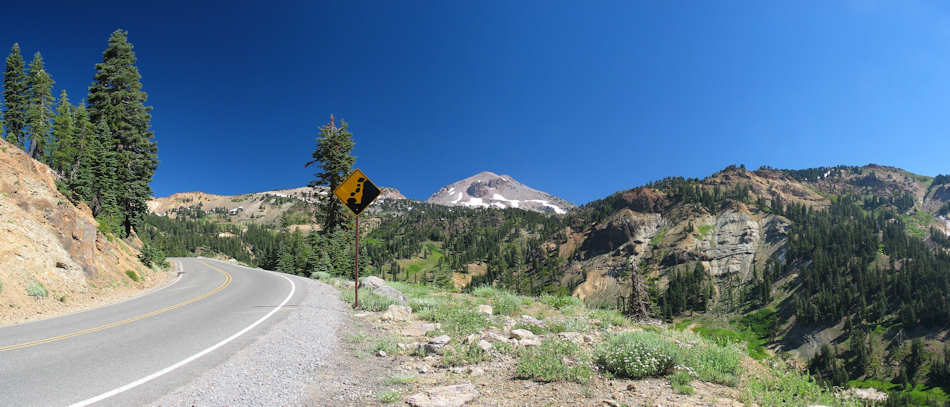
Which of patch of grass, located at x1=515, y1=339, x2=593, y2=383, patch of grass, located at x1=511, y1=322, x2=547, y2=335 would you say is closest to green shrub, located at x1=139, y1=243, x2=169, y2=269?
patch of grass, located at x1=511, y1=322, x2=547, y2=335

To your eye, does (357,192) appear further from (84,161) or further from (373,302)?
(84,161)

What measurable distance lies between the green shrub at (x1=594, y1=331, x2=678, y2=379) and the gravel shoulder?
178 inches

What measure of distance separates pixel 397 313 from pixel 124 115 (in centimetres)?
3498

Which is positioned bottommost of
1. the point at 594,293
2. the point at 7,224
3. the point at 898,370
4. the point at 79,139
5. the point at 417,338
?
the point at 898,370

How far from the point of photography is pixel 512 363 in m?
6.82

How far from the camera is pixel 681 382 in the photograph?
5559 millimetres

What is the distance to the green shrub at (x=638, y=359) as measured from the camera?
5855 mm

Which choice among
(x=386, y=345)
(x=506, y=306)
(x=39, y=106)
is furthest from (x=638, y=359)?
(x=39, y=106)

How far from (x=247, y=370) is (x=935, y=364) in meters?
175

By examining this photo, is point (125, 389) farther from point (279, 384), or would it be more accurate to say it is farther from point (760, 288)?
point (760, 288)

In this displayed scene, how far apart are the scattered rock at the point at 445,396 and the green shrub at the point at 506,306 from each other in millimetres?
7008

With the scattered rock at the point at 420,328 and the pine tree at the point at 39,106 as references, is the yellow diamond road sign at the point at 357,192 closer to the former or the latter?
the scattered rock at the point at 420,328

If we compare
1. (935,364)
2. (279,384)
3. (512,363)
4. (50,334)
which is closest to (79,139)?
(50,334)

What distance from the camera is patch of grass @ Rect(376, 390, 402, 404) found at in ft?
16.8
